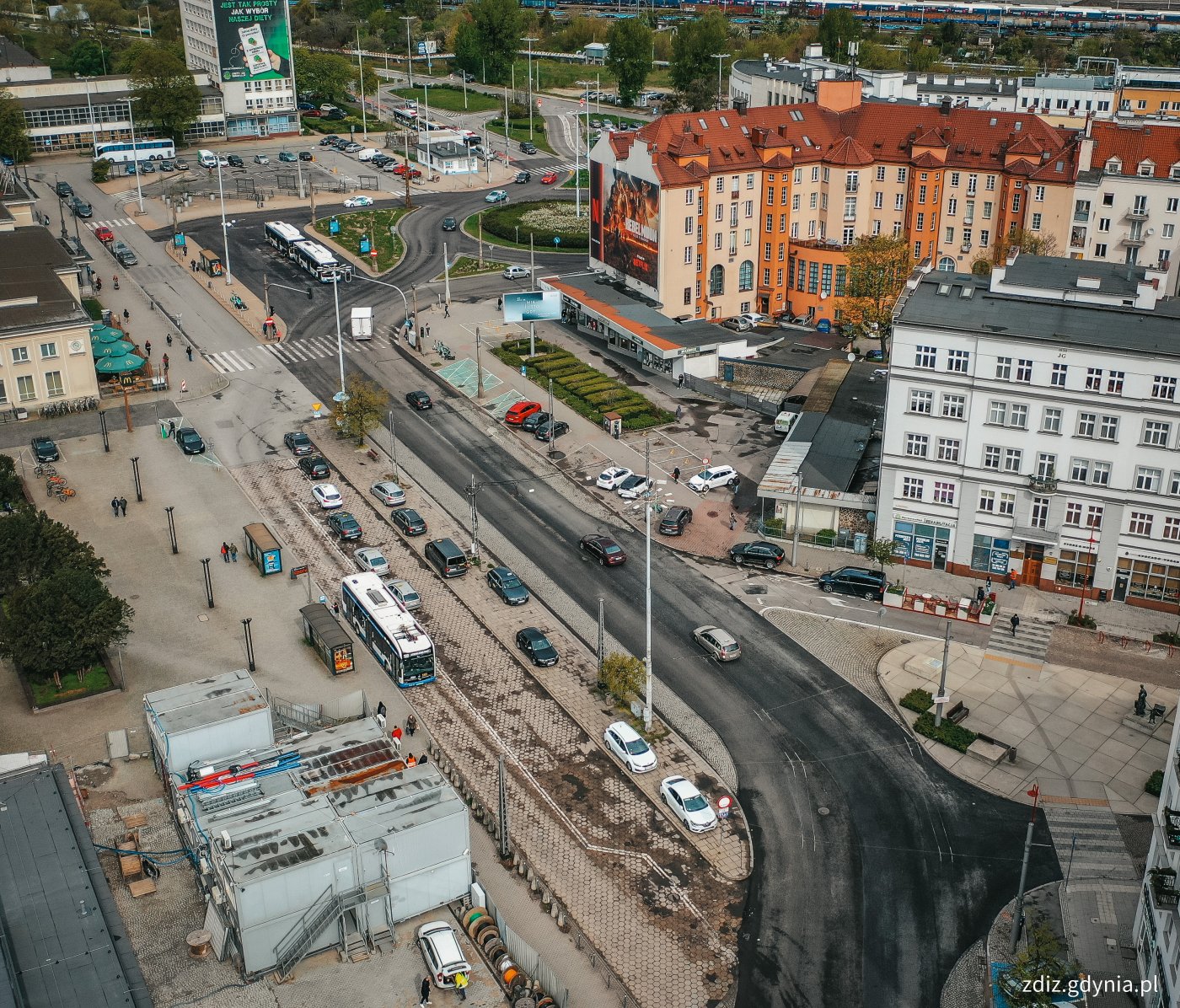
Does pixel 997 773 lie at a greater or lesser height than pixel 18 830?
lesser

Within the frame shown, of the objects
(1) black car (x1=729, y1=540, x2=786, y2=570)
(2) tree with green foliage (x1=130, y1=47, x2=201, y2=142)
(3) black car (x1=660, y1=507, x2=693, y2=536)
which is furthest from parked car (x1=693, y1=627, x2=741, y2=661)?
(2) tree with green foliage (x1=130, y1=47, x2=201, y2=142)

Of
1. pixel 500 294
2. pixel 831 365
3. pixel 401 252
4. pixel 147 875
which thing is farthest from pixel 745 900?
pixel 401 252

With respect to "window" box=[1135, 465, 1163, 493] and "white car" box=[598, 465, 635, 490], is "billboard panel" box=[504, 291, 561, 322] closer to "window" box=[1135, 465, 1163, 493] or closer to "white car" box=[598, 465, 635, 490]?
"white car" box=[598, 465, 635, 490]

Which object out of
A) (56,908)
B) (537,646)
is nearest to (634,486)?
(537,646)

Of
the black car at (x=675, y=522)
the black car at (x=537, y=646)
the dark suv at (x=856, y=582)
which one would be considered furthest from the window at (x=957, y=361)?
the black car at (x=537, y=646)

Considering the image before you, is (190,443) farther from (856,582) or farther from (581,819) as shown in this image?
(581,819)

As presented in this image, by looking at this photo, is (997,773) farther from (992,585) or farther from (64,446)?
(64,446)
